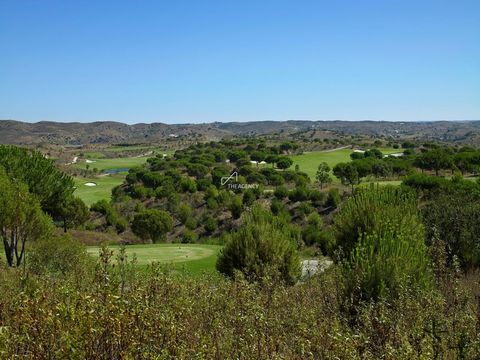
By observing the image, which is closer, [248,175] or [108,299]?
[108,299]

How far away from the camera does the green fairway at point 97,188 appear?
233 ft

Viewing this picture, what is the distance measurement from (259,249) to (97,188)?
232 feet

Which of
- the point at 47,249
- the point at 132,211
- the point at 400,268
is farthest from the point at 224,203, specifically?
the point at 400,268

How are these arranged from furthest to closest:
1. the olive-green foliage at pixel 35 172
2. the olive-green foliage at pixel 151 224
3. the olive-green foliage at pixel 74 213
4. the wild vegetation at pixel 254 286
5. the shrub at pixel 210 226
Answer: the shrub at pixel 210 226, the olive-green foliage at pixel 151 224, the olive-green foliage at pixel 74 213, the olive-green foliage at pixel 35 172, the wild vegetation at pixel 254 286

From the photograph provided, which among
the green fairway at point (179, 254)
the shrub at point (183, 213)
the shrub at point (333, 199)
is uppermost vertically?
the green fairway at point (179, 254)

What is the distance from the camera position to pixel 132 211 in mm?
57500

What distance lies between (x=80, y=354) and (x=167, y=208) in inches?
2146

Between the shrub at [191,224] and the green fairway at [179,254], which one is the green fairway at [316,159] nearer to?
the shrub at [191,224]

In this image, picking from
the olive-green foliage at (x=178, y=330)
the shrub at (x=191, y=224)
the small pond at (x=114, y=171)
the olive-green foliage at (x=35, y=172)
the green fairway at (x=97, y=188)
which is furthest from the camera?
the small pond at (x=114, y=171)

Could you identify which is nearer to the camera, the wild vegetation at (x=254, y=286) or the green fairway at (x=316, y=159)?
the wild vegetation at (x=254, y=286)

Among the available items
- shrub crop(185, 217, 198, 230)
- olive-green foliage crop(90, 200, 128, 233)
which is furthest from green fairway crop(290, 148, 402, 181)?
olive-green foliage crop(90, 200, 128, 233)

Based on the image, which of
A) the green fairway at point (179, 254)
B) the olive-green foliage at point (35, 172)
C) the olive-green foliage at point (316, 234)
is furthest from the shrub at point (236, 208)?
the olive-green foliage at point (35, 172)

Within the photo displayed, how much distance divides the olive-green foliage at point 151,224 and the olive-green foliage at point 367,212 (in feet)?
93.8

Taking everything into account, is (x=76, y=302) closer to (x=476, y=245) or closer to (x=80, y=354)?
(x=80, y=354)
